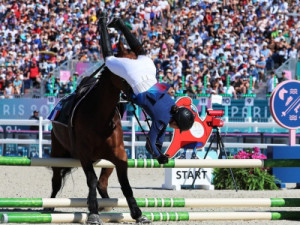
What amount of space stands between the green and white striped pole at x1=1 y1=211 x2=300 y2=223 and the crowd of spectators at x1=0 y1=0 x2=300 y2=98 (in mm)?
13590

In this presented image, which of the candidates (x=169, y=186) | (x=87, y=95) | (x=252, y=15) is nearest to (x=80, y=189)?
(x=169, y=186)

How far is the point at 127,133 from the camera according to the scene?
21.2m

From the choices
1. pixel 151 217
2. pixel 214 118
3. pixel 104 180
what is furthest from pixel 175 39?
pixel 151 217

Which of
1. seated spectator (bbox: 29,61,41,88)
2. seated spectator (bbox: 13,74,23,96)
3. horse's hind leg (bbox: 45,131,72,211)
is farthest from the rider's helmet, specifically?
seated spectator (bbox: 29,61,41,88)

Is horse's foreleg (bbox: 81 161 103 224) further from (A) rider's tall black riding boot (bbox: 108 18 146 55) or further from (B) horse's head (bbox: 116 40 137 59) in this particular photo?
(A) rider's tall black riding boot (bbox: 108 18 146 55)

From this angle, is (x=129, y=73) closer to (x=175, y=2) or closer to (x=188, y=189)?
(x=188, y=189)

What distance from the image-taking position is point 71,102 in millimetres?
9922

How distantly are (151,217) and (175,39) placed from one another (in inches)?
801

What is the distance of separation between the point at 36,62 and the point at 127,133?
33.0 feet

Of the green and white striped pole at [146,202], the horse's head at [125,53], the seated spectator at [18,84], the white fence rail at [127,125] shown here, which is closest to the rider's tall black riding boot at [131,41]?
the horse's head at [125,53]

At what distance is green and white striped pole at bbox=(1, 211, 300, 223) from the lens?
892 centimetres

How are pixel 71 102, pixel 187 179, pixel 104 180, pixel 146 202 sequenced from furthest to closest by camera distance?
1. pixel 187 179
2. pixel 104 180
3. pixel 71 102
4. pixel 146 202

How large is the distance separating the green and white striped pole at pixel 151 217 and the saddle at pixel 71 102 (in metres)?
1.10

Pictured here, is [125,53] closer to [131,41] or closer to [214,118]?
[131,41]
